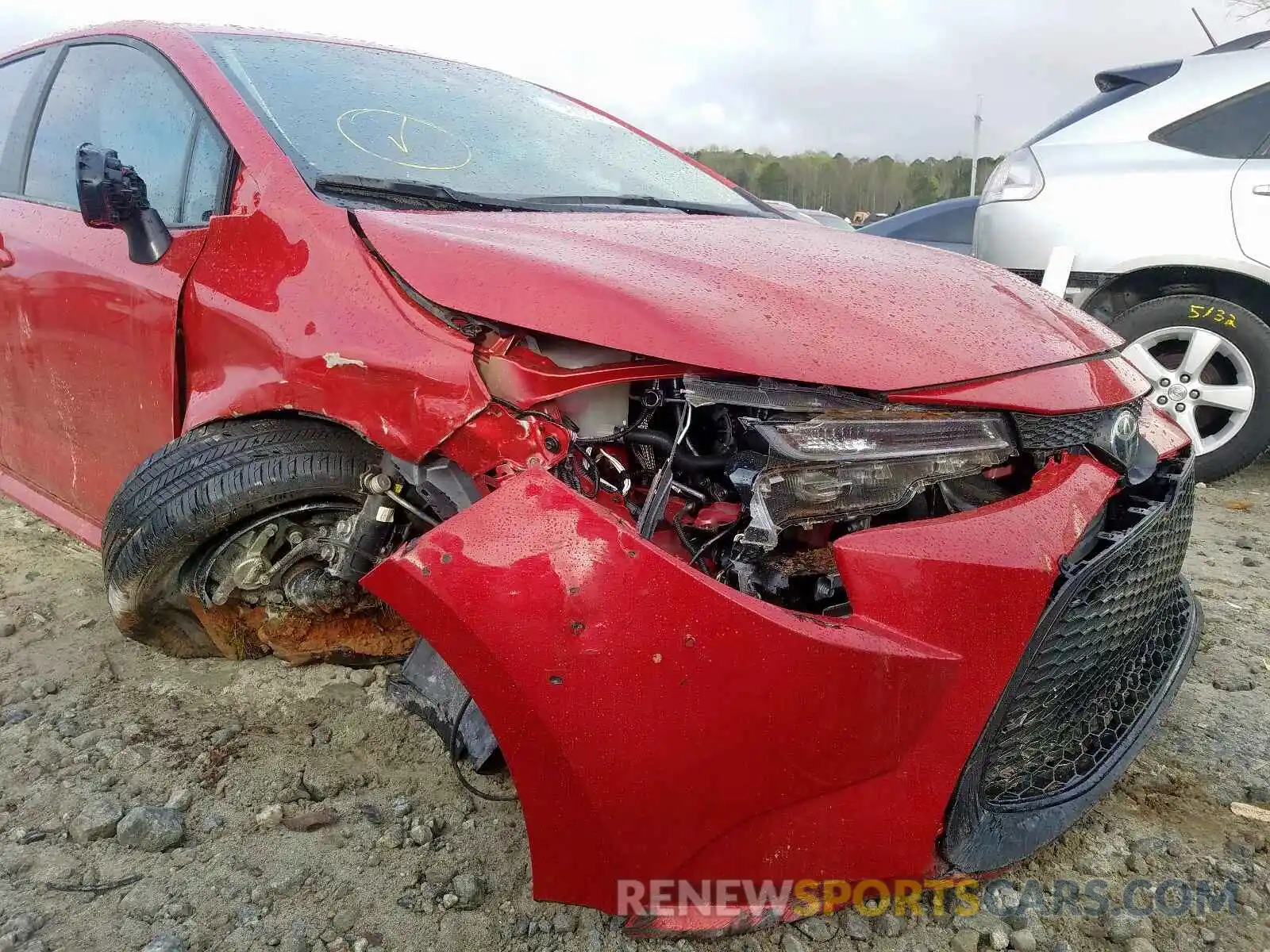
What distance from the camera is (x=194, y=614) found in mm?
2113

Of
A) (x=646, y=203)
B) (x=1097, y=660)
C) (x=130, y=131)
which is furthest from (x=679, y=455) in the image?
(x=130, y=131)

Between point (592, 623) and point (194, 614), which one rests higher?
point (592, 623)

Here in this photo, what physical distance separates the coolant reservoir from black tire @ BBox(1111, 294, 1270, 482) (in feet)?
10.2

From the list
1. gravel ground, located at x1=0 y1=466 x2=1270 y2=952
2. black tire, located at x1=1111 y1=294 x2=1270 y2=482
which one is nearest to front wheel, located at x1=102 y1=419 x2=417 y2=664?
gravel ground, located at x1=0 y1=466 x2=1270 y2=952

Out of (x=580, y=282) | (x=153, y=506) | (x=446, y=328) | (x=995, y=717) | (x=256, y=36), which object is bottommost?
(x=153, y=506)

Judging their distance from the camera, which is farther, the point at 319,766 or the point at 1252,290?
the point at 1252,290

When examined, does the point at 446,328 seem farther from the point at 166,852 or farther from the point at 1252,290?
the point at 1252,290

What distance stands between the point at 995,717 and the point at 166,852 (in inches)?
57.8

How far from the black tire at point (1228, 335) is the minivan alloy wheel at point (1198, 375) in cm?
2

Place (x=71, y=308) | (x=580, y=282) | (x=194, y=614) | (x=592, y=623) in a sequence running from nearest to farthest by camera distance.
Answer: (x=592, y=623)
(x=580, y=282)
(x=194, y=614)
(x=71, y=308)

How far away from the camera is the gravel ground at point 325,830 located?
4.72 feet

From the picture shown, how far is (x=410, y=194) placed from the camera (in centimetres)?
188

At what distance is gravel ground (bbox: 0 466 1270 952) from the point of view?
4.72 ft

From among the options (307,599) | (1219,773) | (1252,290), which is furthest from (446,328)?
(1252,290)
